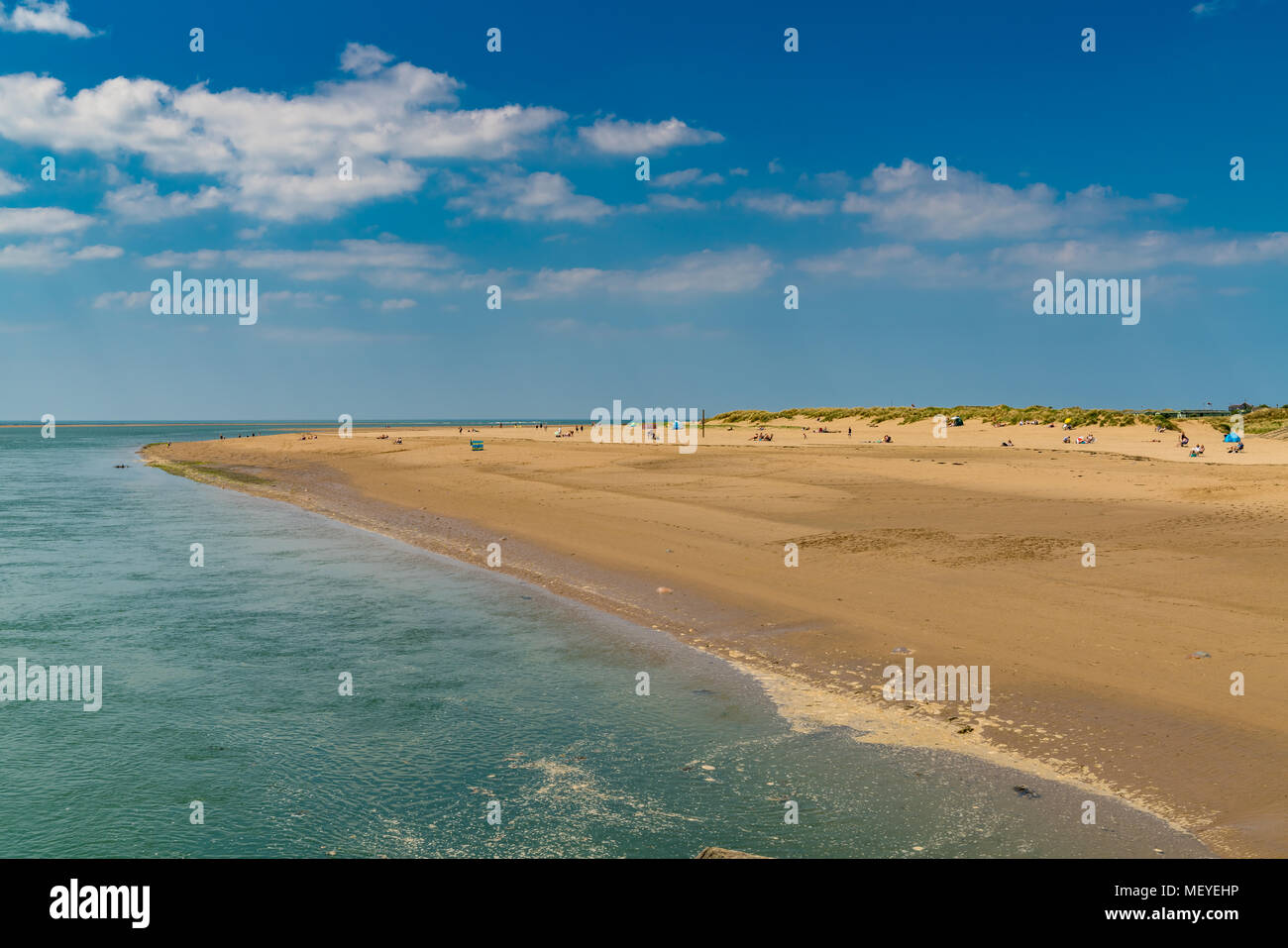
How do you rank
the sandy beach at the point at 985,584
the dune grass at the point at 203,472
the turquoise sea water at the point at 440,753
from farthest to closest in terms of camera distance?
the dune grass at the point at 203,472, the sandy beach at the point at 985,584, the turquoise sea water at the point at 440,753

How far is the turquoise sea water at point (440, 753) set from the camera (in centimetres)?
733

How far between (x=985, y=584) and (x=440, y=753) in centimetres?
1118

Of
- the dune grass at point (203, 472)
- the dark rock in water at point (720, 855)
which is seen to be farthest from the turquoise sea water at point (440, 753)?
the dune grass at point (203, 472)

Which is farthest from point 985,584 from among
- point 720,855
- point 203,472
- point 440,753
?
point 203,472

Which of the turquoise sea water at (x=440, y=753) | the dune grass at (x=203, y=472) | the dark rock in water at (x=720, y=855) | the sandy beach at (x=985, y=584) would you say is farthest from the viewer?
the dune grass at (x=203, y=472)

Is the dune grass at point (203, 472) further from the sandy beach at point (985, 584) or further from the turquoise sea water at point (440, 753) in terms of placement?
the turquoise sea water at point (440, 753)

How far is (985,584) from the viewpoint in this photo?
15648 millimetres

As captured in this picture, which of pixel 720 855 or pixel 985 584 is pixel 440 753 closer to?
pixel 720 855

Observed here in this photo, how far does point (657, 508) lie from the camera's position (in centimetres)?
2769

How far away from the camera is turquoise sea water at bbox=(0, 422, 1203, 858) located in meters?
7.33

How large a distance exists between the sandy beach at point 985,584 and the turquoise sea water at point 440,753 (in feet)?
3.20

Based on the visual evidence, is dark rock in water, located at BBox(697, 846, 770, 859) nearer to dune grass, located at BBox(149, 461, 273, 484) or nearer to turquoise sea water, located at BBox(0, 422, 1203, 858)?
turquoise sea water, located at BBox(0, 422, 1203, 858)

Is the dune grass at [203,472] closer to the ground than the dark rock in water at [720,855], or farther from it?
farther from it

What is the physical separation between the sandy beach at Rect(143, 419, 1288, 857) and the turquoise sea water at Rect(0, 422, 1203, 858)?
975 millimetres
